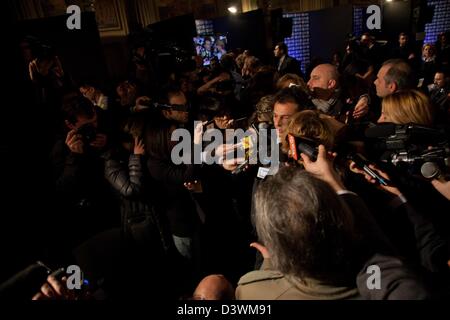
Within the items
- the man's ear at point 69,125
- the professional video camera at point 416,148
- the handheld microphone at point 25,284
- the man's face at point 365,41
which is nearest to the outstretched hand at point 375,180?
the professional video camera at point 416,148

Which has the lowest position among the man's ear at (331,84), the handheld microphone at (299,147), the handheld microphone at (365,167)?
the handheld microphone at (365,167)

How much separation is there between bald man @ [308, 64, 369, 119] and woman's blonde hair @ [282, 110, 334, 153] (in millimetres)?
1394

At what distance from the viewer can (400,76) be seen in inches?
107

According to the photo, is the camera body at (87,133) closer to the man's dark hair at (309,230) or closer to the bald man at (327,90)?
the man's dark hair at (309,230)

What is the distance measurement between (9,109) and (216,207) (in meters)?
1.64

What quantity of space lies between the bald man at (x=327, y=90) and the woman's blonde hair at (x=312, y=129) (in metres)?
1.39

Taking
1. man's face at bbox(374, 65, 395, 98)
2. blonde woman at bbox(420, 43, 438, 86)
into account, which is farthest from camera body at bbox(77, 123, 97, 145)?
blonde woman at bbox(420, 43, 438, 86)

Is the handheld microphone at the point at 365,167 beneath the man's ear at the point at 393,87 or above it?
beneath

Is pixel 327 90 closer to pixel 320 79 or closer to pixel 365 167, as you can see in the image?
pixel 320 79

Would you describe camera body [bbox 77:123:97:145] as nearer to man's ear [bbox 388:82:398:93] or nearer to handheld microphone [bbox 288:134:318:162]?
handheld microphone [bbox 288:134:318:162]

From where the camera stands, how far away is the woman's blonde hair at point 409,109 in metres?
1.71

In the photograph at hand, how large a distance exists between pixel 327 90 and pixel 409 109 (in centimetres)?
136

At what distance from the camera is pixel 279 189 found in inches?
36.6
